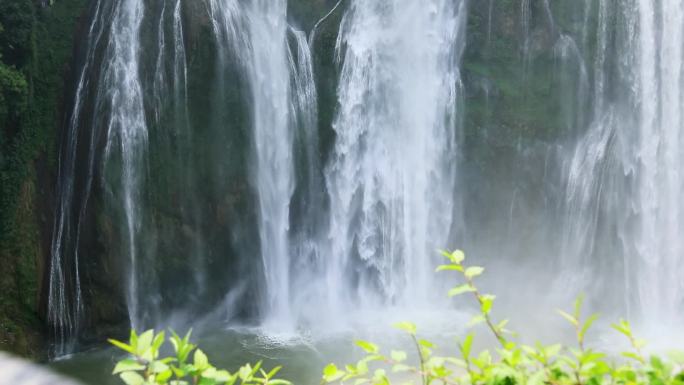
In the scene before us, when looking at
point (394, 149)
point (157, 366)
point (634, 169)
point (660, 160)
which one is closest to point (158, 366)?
point (157, 366)

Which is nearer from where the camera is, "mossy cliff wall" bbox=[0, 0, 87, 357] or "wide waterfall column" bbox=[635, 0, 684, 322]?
"mossy cliff wall" bbox=[0, 0, 87, 357]

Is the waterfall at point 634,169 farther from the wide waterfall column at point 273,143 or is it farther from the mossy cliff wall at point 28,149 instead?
the mossy cliff wall at point 28,149

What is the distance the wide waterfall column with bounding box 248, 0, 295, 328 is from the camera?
1335 centimetres

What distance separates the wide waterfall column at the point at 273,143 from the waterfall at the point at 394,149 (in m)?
0.99

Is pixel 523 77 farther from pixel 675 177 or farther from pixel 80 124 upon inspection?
pixel 80 124

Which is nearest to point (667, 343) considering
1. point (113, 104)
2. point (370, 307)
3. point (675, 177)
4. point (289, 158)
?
point (675, 177)

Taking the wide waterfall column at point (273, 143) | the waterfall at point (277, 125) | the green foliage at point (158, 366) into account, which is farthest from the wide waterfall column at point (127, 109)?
the green foliage at point (158, 366)

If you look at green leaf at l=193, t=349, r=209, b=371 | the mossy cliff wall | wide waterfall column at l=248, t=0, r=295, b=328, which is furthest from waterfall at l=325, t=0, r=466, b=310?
green leaf at l=193, t=349, r=209, b=371

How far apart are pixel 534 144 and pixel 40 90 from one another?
9937mm

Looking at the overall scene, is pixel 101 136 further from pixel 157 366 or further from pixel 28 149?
pixel 157 366

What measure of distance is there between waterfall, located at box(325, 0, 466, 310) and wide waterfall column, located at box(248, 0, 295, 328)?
3.25 feet

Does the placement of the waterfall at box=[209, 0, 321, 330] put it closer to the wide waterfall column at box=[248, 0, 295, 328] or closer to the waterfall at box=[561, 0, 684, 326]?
the wide waterfall column at box=[248, 0, 295, 328]

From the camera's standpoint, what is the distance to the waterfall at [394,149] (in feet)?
45.8

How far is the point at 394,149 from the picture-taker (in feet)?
47.1
